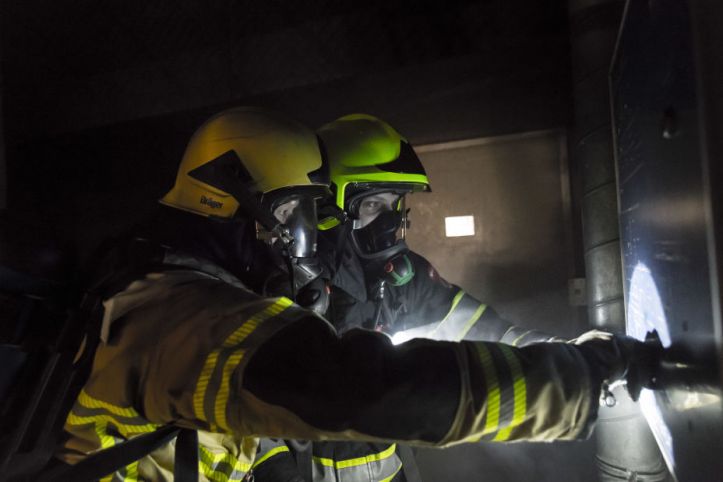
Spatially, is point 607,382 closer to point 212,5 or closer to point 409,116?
point 409,116

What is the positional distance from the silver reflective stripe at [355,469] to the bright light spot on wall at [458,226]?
1.46 m

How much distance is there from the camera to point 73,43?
3.00 meters

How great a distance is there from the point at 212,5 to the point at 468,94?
162cm

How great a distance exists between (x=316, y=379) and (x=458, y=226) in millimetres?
2135

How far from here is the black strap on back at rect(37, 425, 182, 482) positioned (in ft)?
3.26

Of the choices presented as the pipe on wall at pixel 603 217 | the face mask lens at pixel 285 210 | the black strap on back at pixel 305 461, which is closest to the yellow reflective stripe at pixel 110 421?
the black strap on back at pixel 305 461

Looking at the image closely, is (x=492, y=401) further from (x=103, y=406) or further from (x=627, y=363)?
(x=103, y=406)

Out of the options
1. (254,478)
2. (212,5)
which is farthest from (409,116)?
(254,478)

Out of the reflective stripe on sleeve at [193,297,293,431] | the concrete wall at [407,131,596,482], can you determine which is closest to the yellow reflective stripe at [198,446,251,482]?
the reflective stripe on sleeve at [193,297,293,431]

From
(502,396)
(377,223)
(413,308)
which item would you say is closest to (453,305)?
(413,308)

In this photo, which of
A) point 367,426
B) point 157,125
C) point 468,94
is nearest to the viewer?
point 367,426

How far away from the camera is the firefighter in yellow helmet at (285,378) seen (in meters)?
0.83

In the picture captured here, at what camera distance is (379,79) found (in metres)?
2.61

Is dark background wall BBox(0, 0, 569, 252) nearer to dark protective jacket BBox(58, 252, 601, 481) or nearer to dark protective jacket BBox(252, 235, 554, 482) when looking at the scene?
dark protective jacket BBox(252, 235, 554, 482)
